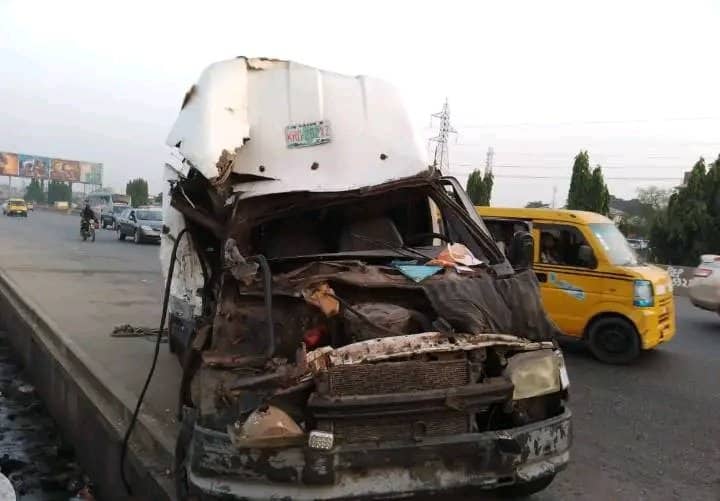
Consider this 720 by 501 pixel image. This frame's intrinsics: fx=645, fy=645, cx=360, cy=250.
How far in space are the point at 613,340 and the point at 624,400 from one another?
5.53 ft

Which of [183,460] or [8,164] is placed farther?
[8,164]

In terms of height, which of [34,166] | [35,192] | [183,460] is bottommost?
[183,460]

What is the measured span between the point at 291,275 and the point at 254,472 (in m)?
1.13

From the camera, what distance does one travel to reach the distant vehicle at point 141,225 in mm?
26500

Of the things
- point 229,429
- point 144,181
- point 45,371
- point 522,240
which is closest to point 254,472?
point 229,429

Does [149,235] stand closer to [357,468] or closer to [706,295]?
[706,295]

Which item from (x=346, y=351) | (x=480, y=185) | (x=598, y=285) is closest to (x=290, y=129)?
(x=346, y=351)

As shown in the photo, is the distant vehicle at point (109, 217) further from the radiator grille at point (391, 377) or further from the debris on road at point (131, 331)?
the radiator grille at point (391, 377)

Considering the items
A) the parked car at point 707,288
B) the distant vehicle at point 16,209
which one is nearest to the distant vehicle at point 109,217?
the distant vehicle at point 16,209

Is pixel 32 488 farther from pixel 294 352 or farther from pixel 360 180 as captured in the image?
pixel 360 180

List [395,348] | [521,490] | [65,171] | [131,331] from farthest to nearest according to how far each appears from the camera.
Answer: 1. [65,171]
2. [131,331]
3. [521,490]
4. [395,348]

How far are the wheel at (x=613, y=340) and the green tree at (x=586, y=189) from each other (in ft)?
77.2

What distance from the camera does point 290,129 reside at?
436 centimetres

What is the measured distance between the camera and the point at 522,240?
4.36m
